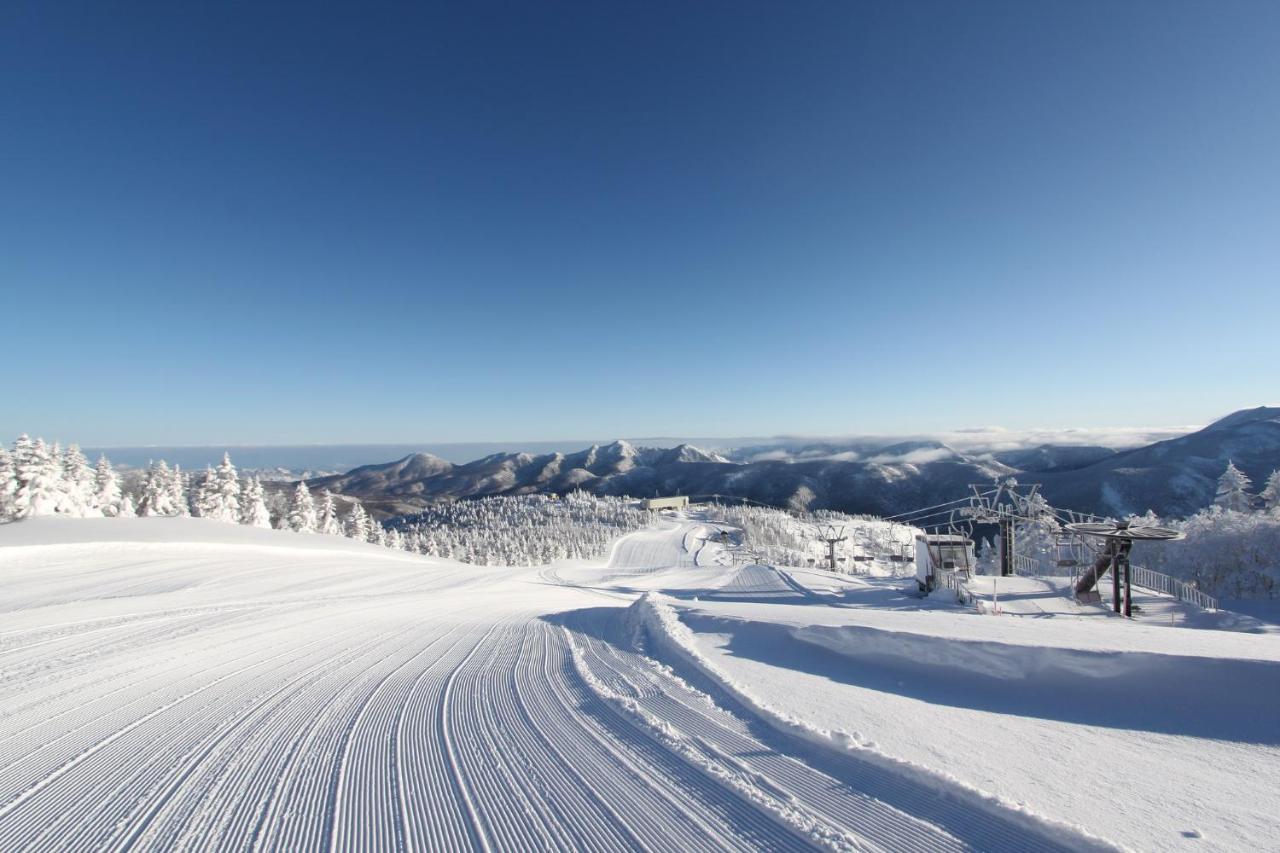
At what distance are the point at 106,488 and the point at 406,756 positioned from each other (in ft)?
225

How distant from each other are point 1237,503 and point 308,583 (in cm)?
6484

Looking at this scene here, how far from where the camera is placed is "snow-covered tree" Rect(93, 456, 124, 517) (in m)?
48.8

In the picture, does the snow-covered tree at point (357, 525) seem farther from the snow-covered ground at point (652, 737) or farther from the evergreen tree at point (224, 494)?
the snow-covered ground at point (652, 737)

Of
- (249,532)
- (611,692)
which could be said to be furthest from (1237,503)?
(249,532)

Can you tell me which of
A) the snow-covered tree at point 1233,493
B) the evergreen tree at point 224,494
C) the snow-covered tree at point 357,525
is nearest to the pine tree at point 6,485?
the evergreen tree at point 224,494

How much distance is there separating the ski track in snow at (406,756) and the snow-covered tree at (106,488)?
183ft

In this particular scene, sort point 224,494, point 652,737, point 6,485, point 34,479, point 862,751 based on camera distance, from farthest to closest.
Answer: point 224,494 → point 34,479 → point 6,485 → point 652,737 → point 862,751

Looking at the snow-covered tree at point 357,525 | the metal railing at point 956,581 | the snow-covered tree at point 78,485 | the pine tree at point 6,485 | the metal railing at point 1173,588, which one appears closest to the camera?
the metal railing at point 1173,588

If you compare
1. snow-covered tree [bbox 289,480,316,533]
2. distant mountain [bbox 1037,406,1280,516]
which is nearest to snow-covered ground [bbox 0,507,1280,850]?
snow-covered tree [bbox 289,480,316,533]

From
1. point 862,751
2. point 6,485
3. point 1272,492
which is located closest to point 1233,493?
point 1272,492

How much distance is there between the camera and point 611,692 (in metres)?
6.12

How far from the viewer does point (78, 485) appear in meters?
44.4

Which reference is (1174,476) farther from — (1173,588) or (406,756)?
(406,756)

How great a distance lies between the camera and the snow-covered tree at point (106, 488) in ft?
160
